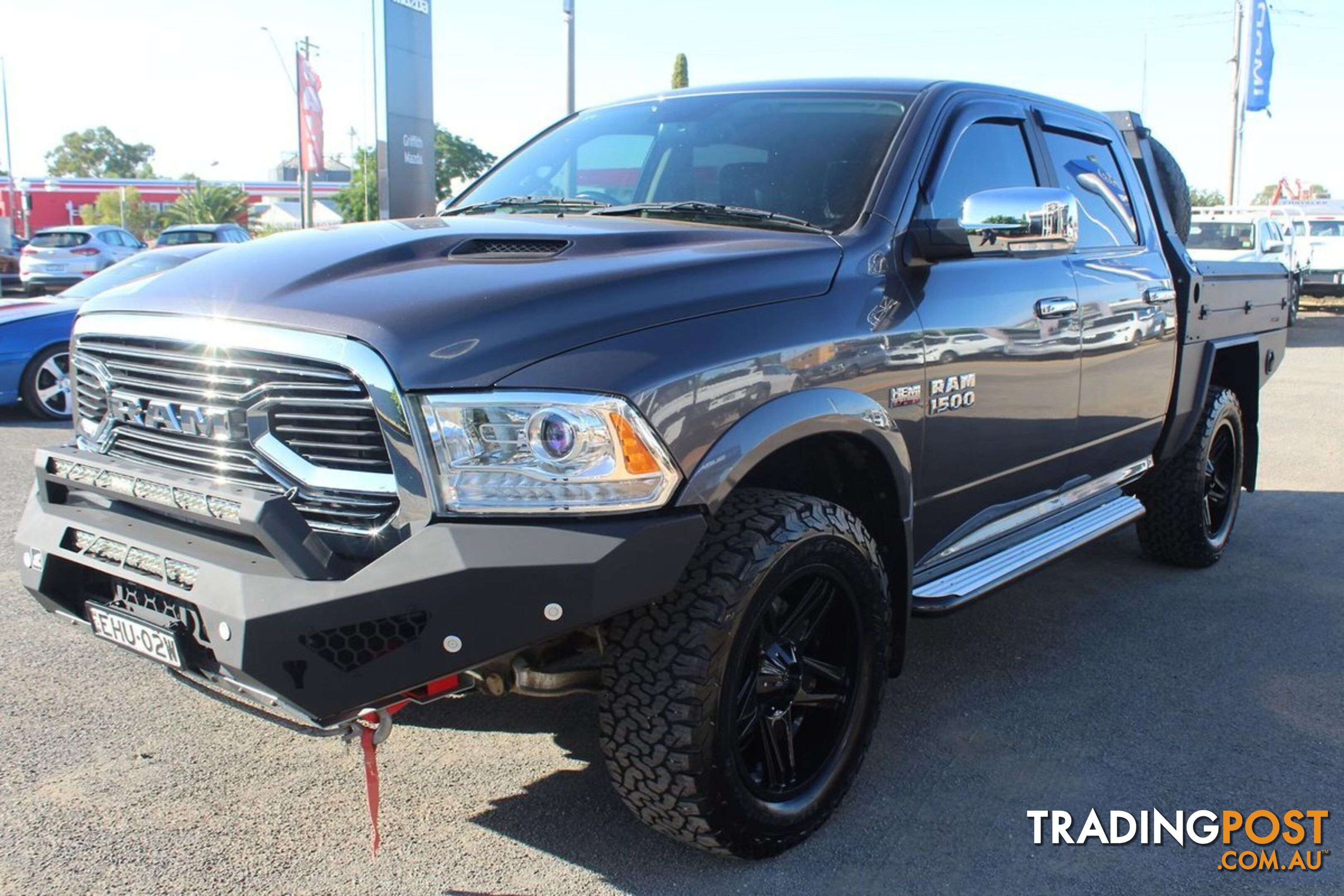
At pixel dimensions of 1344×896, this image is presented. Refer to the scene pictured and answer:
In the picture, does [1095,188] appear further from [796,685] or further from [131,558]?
[131,558]

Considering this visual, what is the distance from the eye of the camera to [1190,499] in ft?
17.4

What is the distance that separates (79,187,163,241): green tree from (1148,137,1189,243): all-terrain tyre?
6439 centimetres

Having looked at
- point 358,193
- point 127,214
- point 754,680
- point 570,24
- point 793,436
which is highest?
point 570,24

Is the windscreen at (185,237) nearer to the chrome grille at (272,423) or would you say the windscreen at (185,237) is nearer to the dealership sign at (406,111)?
the dealership sign at (406,111)

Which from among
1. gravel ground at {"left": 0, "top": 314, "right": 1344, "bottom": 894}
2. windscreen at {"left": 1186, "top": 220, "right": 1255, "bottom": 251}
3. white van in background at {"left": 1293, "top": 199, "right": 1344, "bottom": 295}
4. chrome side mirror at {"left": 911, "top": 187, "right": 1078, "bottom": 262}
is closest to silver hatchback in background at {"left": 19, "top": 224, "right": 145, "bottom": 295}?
windscreen at {"left": 1186, "top": 220, "right": 1255, "bottom": 251}

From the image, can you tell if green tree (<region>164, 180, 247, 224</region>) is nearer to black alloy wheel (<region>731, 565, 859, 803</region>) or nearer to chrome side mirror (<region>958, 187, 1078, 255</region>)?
chrome side mirror (<region>958, 187, 1078, 255</region>)

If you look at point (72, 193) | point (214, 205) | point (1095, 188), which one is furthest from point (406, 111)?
point (72, 193)

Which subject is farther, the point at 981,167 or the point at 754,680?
the point at 981,167

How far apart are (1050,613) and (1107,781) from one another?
1.62 meters

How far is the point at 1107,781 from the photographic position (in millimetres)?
3234

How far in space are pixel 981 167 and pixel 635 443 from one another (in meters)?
2.04

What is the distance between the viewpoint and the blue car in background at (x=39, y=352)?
896 cm

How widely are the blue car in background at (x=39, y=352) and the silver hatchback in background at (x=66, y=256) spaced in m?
17.1

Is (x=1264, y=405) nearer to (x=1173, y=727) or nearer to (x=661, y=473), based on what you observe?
(x=1173, y=727)
